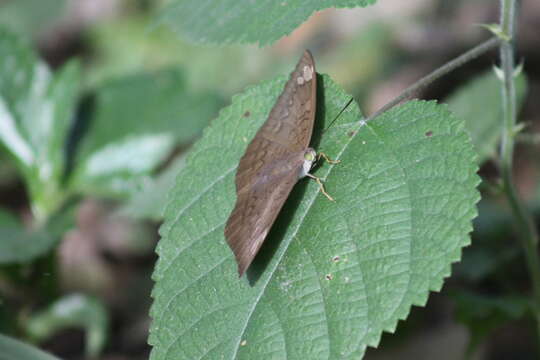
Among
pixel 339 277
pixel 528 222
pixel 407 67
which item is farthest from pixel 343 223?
pixel 407 67

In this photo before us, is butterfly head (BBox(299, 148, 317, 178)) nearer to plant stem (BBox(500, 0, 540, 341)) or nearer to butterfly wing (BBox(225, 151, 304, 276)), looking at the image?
butterfly wing (BBox(225, 151, 304, 276))

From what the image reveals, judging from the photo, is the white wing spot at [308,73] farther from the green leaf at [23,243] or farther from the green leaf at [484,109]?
the green leaf at [23,243]

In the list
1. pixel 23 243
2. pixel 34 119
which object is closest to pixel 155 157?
pixel 34 119

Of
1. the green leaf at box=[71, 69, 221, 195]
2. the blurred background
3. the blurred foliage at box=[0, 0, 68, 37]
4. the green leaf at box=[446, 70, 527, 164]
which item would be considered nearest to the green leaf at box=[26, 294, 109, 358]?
the blurred background

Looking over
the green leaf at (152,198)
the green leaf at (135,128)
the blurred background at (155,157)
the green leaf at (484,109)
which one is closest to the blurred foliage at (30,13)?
the blurred background at (155,157)

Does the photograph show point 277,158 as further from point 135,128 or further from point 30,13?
point 30,13

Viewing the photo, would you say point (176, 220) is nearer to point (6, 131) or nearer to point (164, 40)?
point (6, 131)

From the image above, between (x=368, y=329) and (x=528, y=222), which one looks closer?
(x=368, y=329)
